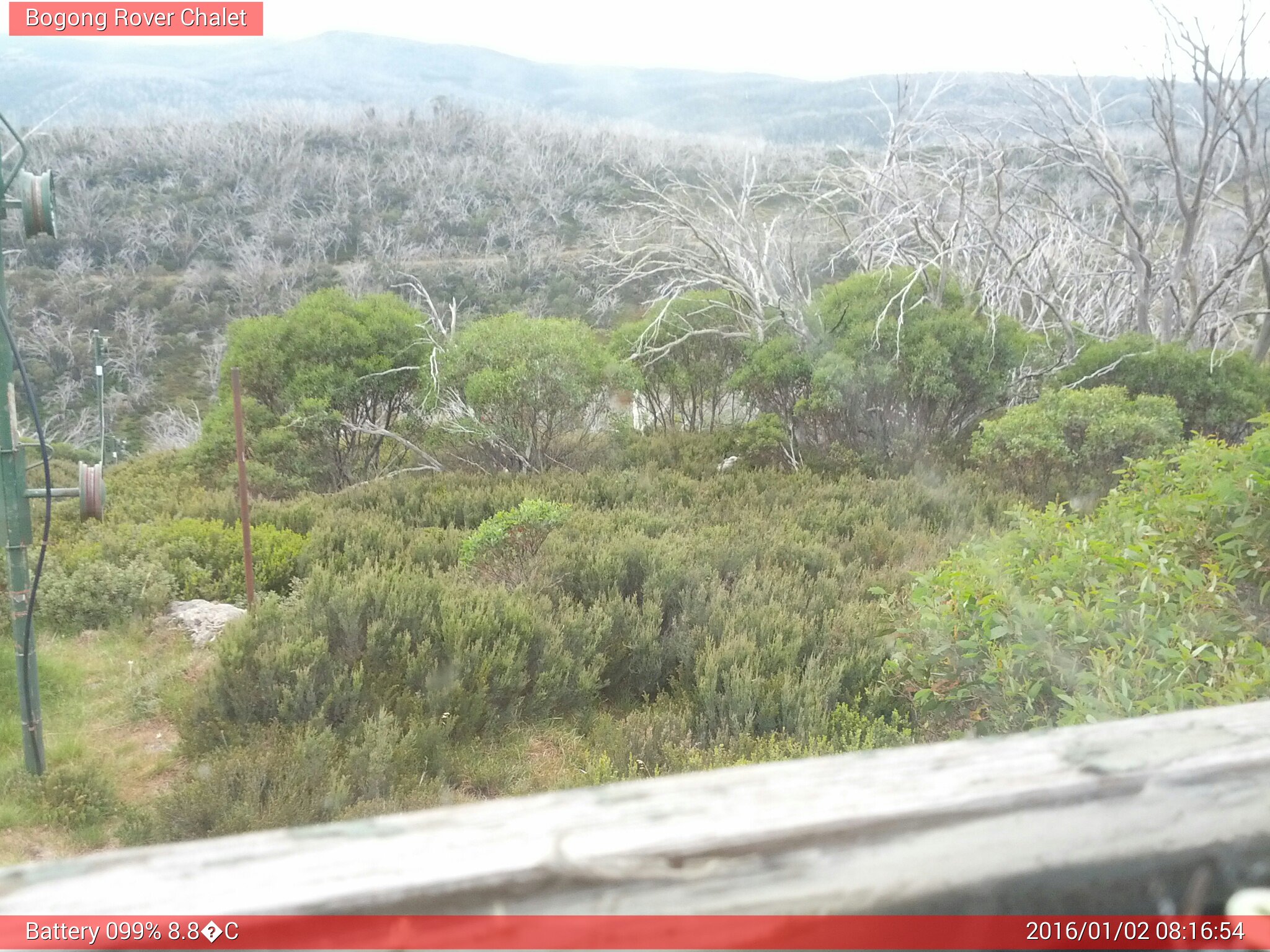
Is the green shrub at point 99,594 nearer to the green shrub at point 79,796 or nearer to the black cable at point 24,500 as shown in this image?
the black cable at point 24,500

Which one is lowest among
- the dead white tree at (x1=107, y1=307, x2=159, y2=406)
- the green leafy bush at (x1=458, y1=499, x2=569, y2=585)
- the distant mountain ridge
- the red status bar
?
the dead white tree at (x1=107, y1=307, x2=159, y2=406)

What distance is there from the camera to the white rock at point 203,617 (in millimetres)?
5535

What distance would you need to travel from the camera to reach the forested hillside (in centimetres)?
336

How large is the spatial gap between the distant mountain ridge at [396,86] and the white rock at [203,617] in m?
35.1

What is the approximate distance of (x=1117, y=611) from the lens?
2.82m

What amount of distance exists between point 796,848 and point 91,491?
13.1 ft

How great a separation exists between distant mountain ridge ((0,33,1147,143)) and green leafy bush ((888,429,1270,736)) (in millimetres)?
36595

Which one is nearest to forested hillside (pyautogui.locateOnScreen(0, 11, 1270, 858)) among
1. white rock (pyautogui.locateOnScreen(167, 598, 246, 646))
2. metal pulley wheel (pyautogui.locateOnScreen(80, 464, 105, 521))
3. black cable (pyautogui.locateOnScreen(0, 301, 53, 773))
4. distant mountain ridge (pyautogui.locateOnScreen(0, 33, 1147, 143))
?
white rock (pyautogui.locateOnScreen(167, 598, 246, 646))

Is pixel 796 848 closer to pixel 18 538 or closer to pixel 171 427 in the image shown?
pixel 18 538

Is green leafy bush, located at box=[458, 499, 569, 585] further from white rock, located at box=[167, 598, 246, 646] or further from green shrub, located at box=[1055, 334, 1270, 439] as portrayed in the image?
green shrub, located at box=[1055, 334, 1270, 439]

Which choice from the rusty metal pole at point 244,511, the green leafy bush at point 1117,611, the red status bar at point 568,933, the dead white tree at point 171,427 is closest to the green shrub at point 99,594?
the rusty metal pole at point 244,511

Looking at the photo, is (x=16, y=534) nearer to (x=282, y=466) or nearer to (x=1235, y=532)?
(x=1235, y=532)

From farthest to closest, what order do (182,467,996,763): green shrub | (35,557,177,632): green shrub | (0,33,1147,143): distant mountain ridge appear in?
(0,33,1147,143): distant mountain ridge < (35,557,177,632): green shrub < (182,467,996,763): green shrub

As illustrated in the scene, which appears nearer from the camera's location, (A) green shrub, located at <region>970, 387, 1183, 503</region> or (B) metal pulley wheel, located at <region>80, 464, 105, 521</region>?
(B) metal pulley wheel, located at <region>80, 464, 105, 521</region>
